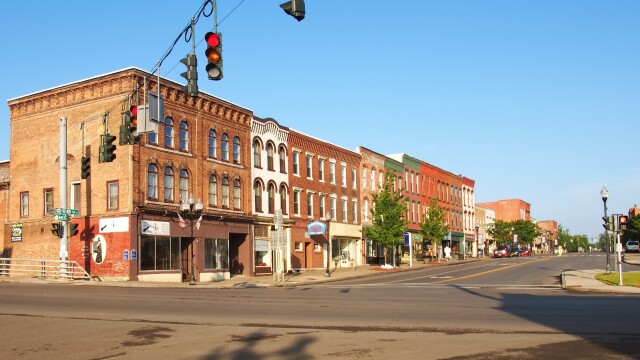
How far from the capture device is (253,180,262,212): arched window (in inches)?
1758

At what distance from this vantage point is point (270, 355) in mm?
10508

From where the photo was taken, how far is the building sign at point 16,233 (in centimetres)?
3884

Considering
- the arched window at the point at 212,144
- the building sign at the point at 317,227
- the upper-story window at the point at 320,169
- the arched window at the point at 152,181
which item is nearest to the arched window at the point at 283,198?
the building sign at the point at 317,227

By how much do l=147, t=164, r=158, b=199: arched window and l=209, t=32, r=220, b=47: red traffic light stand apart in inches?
885

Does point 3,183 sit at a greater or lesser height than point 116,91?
lesser

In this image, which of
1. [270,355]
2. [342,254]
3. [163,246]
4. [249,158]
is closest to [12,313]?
[270,355]

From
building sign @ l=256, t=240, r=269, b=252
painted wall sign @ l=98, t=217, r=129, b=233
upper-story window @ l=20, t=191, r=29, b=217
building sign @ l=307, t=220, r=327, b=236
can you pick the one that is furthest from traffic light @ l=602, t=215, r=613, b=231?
upper-story window @ l=20, t=191, r=29, b=217

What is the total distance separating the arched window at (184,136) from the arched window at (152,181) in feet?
9.03

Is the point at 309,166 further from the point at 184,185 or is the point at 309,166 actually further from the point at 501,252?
the point at 501,252

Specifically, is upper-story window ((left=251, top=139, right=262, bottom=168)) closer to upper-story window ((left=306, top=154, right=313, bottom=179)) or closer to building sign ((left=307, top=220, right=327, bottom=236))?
building sign ((left=307, top=220, right=327, bottom=236))

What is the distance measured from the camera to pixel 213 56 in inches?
562

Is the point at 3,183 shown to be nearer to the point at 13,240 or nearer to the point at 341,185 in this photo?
the point at 13,240

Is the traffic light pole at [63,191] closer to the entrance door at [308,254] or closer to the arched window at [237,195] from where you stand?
the arched window at [237,195]

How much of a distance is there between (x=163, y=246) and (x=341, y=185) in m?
22.2
